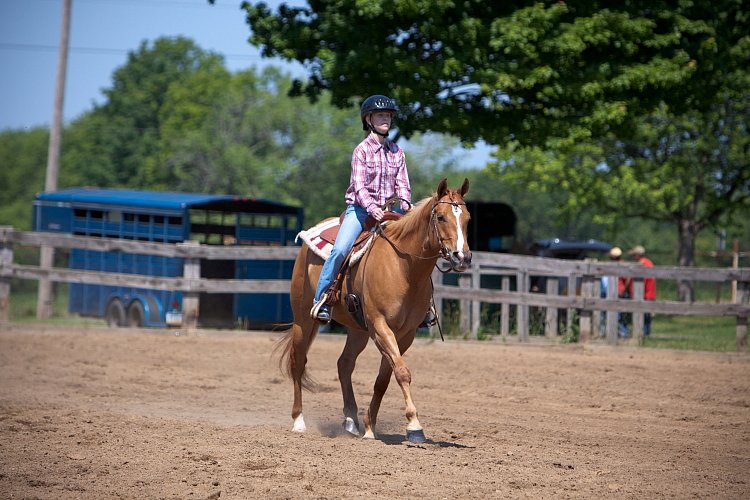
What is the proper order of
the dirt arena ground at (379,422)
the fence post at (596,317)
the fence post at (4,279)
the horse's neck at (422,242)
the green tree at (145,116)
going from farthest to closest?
the green tree at (145,116) → the fence post at (4,279) → the fence post at (596,317) → the horse's neck at (422,242) → the dirt arena ground at (379,422)

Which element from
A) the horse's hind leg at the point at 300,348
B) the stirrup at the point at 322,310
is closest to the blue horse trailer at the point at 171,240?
the horse's hind leg at the point at 300,348

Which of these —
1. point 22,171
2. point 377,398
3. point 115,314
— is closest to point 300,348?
point 377,398

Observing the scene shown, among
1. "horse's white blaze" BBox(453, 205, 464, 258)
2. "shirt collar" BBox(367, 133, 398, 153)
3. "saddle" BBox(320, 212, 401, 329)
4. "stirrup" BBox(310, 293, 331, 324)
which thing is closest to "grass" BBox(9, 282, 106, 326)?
"stirrup" BBox(310, 293, 331, 324)

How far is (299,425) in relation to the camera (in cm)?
837

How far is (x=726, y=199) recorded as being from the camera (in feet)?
87.0

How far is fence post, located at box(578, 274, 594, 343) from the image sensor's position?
14883 mm

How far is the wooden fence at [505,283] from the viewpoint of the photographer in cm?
1429

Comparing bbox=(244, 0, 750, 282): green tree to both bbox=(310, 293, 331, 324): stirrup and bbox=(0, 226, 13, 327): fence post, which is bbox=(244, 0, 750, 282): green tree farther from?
bbox=(310, 293, 331, 324): stirrup

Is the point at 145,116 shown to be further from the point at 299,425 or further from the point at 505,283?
the point at 299,425

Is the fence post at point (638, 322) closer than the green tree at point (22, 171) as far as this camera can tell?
Yes

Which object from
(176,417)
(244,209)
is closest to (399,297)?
(176,417)

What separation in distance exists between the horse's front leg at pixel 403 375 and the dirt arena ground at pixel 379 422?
0.15 meters

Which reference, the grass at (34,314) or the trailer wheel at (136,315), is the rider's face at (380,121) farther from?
the grass at (34,314)

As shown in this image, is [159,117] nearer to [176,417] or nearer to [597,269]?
[597,269]
